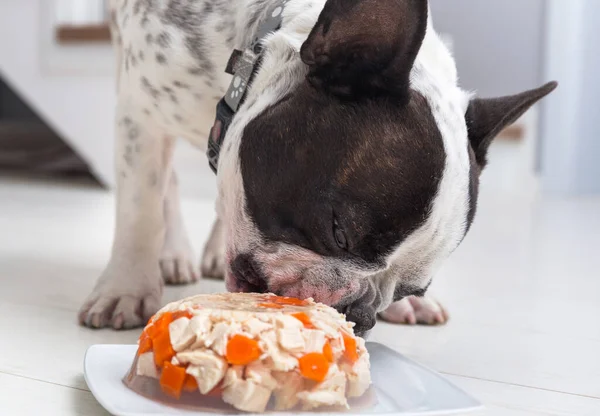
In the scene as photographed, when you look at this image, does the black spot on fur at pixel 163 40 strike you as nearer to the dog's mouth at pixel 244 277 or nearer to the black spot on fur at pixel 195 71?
the black spot on fur at pixel 195 71

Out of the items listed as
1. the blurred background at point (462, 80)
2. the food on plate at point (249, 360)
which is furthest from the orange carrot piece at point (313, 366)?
the blurred background at point (462, 80)

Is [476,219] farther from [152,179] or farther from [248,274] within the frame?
[248,274]

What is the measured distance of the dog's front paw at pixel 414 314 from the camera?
1.75 metres

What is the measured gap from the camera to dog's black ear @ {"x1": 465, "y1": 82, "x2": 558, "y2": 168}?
4.61ft

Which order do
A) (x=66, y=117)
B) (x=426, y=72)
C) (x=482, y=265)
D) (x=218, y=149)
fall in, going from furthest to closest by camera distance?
(x=66, y=117), (x=482, y=265), (x=218, y=149), (x=426, y=72)

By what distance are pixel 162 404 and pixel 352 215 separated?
1.16ft

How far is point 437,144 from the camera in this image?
1.19 metres

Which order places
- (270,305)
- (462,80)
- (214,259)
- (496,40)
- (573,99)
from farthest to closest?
1. (496,40)
2. (573,99)
3. (462,80)
4. (214,259)
5. (270,305)

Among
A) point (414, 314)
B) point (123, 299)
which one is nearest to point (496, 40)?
point (414, 314)

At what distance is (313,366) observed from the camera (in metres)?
1.03

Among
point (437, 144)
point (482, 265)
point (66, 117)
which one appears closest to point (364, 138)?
point (437, 144)

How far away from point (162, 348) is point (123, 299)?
0.59m

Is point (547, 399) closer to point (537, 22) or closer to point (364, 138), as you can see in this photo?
point (364, 138)

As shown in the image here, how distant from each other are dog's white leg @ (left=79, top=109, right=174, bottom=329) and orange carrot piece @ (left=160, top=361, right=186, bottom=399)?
0.63m
